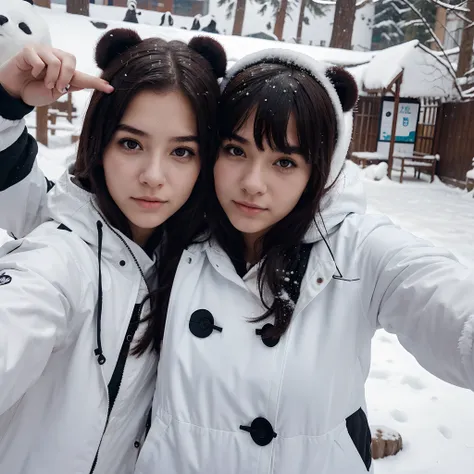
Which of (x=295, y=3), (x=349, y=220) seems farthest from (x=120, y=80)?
(x=295, y=3)

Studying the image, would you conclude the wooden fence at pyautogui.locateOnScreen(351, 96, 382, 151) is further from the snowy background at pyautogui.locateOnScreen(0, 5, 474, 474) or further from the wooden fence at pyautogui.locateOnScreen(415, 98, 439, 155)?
the snowy background at pyautogui.locateOnScreen(0, 5, 474, 474)

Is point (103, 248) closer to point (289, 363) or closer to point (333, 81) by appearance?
point (289, 363)

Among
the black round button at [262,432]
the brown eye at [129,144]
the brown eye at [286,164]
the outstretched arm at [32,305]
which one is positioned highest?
the brown eye at [129,144]

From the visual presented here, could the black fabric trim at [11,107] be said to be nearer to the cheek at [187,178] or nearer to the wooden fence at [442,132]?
the cheek at [187,178]

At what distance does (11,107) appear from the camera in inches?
46.9

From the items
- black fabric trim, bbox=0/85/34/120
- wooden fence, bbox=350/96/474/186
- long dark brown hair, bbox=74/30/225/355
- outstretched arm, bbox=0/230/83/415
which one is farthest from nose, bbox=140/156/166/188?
wooden fence, bbox=350/96/474/186

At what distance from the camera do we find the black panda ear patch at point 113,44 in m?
1.33

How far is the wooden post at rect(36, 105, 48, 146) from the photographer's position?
8520mm

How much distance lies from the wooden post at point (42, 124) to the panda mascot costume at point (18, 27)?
531cm

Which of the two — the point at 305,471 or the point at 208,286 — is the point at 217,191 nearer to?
the point at 208,286

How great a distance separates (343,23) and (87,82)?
15.8 meters

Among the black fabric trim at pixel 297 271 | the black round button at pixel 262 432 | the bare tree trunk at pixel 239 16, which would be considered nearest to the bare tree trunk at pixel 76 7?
the bare tree trunk at pixel 239 16

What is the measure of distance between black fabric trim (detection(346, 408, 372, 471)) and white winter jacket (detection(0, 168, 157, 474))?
0.57 m

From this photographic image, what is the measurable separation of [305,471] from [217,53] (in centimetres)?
123
